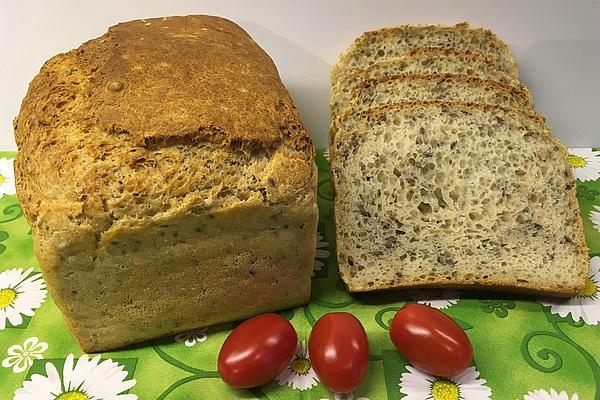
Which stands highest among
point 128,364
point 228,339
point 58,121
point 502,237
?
point 58,121

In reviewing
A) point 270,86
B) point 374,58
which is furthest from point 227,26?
point 374,58

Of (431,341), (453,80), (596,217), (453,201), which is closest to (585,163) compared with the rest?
(596,217)

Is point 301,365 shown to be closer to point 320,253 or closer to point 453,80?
point 320,253

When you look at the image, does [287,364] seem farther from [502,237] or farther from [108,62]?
[108,62]

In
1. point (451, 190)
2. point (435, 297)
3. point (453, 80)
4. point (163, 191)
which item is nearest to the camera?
point (163, 191)

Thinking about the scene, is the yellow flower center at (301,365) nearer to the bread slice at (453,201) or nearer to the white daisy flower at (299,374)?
the white daisy flower at (299,374)

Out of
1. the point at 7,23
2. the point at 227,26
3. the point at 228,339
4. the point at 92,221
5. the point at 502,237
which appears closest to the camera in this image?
→ the point at 92,221
